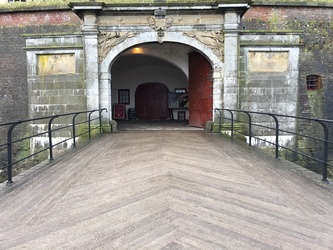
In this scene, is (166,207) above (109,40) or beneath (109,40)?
beneath

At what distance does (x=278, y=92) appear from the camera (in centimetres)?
931

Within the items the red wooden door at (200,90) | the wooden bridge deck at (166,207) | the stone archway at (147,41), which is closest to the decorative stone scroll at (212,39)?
the stone archway at (147,41)

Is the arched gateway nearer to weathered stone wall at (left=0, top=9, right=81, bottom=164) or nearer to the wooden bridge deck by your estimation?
weathered stone wall at (left=0, top=9, right=81, bottom=164)

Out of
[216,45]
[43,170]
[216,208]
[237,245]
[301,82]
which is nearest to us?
[237,245]

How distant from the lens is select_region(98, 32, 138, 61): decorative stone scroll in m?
9.02

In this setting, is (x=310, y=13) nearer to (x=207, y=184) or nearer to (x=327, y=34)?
(x=327, y=34)

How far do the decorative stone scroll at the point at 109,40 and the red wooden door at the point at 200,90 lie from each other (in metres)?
2.69

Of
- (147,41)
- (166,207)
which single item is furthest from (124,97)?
(166,207)

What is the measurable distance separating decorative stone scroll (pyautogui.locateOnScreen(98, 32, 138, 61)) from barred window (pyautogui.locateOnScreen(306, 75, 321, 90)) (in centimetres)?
797

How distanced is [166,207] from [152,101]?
15.2 meters

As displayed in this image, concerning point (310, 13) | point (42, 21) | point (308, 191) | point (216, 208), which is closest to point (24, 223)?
point (216, 208)

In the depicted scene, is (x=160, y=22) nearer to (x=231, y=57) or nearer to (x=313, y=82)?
(x=231, y=57)

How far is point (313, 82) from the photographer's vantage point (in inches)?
491

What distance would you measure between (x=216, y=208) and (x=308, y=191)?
4.65 ft
